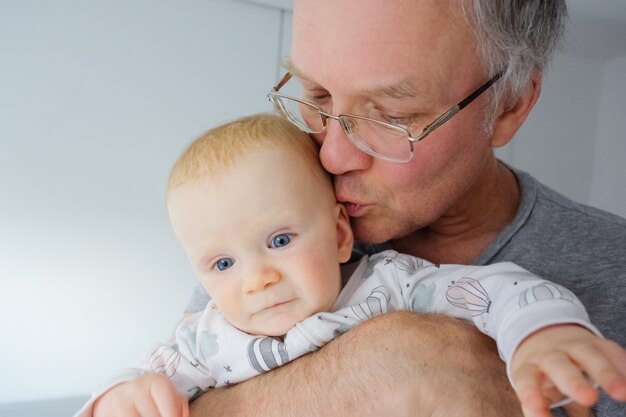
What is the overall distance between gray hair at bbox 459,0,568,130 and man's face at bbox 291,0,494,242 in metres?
0.03

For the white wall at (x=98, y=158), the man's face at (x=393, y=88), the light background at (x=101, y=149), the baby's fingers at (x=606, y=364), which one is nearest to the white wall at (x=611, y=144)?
the light background at (x=101, y=149)

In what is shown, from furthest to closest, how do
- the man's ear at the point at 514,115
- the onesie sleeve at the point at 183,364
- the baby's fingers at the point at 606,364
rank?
the man's ear at the point at 514,115 → the onesie sleeve at the point at 183,364 → the baby's fingers at the point at 606,364

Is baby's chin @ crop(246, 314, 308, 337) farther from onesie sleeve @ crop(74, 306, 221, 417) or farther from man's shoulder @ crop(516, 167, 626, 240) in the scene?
man's shoulder @ crop(516, 167, 626, 240)

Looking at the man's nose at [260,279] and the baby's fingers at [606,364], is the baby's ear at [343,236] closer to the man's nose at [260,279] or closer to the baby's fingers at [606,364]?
the man's nose at [260,279]

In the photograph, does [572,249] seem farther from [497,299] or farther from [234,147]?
[234,147]

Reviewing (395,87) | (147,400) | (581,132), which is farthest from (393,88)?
(581,132)

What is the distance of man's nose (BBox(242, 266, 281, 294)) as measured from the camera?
42.3 inches

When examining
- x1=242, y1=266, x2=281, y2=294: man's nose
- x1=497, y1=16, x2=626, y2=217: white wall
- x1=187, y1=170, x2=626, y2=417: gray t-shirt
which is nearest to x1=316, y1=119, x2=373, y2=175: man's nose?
x1=242, y1=266, x2=281, y2=294: man's nose

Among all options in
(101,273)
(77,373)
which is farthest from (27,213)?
(77,373)

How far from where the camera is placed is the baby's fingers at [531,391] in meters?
0.67

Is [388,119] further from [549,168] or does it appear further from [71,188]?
[549,168]

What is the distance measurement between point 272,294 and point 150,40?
163 centimetres

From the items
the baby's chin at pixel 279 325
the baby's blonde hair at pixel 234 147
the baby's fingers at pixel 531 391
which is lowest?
the baby's chin at pixel 279 325

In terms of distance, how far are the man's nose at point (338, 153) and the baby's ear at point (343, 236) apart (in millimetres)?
79
